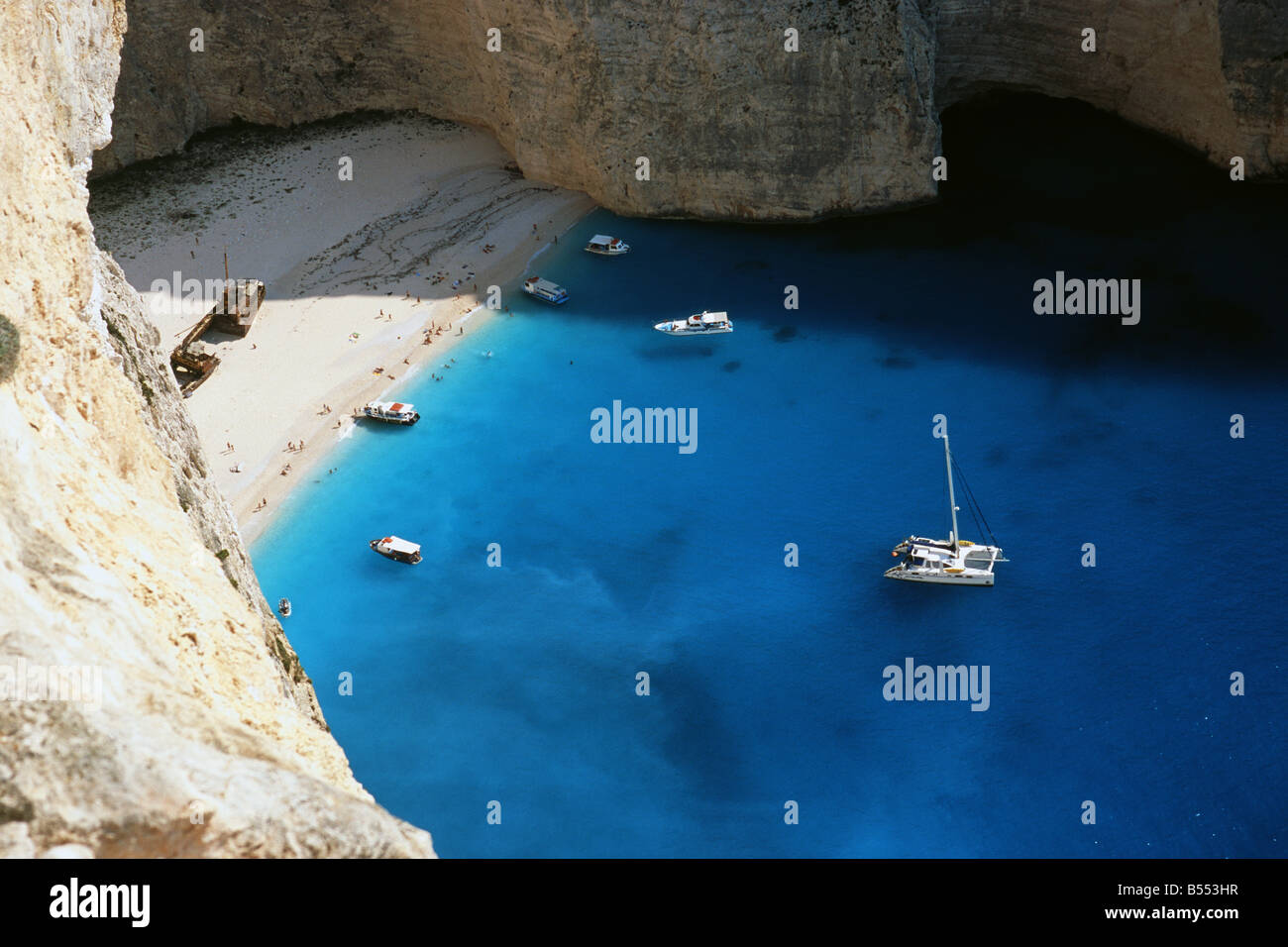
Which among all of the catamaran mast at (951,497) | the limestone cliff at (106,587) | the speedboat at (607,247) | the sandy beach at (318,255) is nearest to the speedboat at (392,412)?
the sandy beach at (318,255)

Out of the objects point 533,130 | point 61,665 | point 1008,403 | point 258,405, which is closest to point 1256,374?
point 1008,403

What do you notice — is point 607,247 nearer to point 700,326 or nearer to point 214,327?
point 700,326

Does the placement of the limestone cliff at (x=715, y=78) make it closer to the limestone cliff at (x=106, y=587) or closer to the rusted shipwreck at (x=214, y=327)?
the rusted shipwreck at (x=214, y=327)

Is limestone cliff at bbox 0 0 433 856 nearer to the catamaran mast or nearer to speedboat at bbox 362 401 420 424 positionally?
speedboat at bbox 362 401 420 424

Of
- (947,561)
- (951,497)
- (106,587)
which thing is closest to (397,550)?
(947,561)

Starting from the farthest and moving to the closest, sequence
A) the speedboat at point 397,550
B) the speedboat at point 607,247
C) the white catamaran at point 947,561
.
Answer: the speedboat at point 607,247
the speedboat at point 397,550
the white catamaran at point 947,561

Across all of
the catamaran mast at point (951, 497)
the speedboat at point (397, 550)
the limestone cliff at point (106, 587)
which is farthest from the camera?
the speedboat at point (397, 550)

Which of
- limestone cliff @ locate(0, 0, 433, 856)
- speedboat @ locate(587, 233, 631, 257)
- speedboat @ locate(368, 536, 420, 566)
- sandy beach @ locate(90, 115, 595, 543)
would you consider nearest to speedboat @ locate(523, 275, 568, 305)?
sandy beach @ locate(90, 115, 595, 543)
